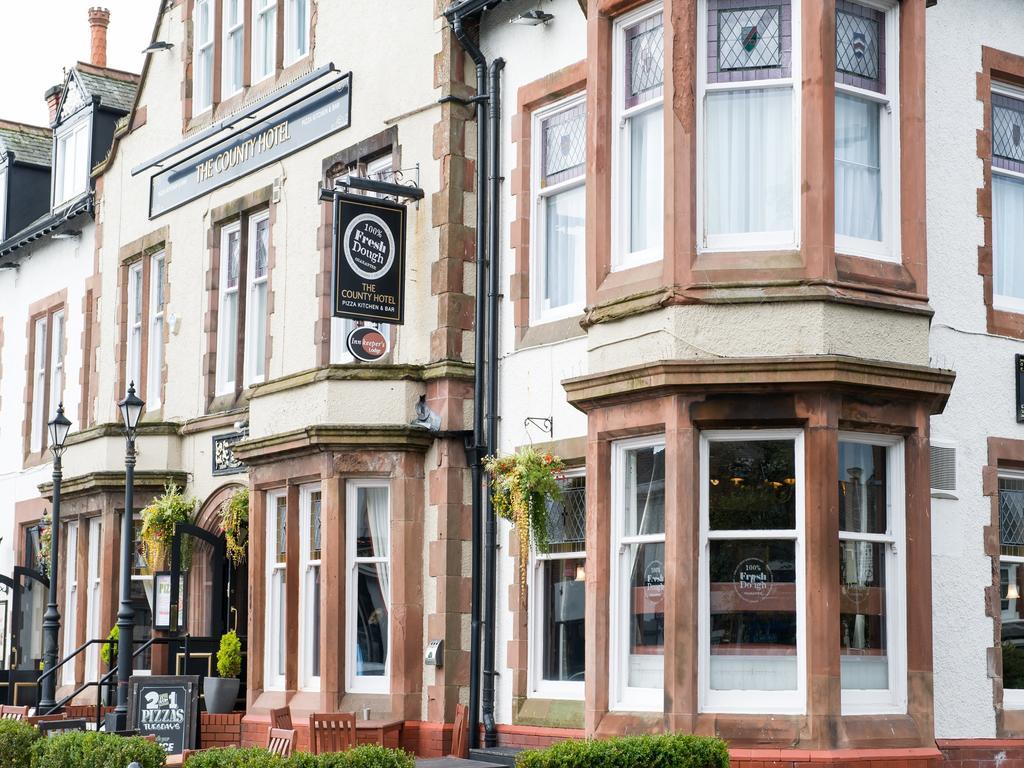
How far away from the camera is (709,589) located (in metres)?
13.7

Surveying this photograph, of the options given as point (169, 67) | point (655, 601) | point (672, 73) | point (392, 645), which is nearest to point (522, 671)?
point (392, 645)

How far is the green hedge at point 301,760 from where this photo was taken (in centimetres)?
1257

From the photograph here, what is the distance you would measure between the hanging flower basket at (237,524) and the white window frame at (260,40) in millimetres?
5361

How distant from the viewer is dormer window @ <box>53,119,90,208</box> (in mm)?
28781

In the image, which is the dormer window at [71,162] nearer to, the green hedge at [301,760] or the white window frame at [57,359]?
the white window frame at [57,359]

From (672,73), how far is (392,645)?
689 cm

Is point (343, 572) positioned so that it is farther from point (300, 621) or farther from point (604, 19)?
point (604, 19)

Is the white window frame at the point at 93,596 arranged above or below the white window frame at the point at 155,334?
below

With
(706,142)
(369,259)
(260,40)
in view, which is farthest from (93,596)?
(706,142)

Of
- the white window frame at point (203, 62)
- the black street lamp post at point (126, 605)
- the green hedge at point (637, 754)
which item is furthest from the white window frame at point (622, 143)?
the white window frame at point (203, 62)

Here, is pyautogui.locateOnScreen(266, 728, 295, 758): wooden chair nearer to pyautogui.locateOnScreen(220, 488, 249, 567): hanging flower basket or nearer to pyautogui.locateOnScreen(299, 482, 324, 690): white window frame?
pyautogui.locateOnScreen(299, 482, 324, 690): white window frame

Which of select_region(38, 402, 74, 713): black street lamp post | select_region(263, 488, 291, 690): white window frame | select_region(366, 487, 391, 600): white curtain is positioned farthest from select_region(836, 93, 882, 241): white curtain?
select_region(38, 402, 74, 713): black street lamp post

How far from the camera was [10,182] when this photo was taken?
3155cm

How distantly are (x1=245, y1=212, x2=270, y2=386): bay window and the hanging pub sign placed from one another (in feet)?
13.2
